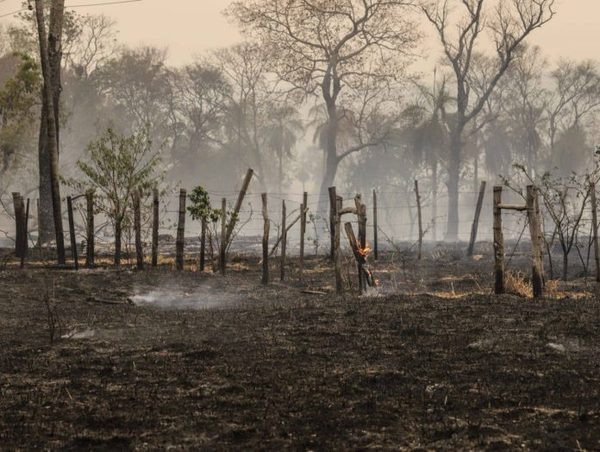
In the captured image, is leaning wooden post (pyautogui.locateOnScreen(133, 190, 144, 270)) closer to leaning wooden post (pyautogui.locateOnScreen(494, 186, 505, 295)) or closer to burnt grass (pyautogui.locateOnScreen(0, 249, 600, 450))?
burnt grass (pyautogui.locateOnScreen(0, 249, 600, 450))

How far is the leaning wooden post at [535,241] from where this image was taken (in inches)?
413

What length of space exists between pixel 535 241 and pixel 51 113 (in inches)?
421

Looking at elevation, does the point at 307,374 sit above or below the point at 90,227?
below

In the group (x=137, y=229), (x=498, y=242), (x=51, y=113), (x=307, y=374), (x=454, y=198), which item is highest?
(x=51, y=113)

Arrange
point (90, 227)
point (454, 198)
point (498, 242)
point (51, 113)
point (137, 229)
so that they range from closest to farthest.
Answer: point (498, 242) → point (137, 229) → point (90, 227) → point (51, 113) → point (454, 198)

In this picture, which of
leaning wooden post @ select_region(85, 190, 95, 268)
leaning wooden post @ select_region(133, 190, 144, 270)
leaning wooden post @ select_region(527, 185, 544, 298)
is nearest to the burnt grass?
leaning wooden post @ select_region(527, 185, 544, 298)

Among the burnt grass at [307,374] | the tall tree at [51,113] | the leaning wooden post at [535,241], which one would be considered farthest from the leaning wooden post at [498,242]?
the tall tree at [51,113]

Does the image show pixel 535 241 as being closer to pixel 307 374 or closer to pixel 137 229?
pixel 307 374

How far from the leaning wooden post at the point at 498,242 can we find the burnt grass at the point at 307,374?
66cm

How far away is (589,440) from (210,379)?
3.07 m

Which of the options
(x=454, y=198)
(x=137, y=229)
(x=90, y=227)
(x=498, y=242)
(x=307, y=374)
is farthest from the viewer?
(x=454, y=198)

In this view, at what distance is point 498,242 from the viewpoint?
1076 cm

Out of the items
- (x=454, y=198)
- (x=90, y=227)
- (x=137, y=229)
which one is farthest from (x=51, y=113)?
(x=454, y=198)

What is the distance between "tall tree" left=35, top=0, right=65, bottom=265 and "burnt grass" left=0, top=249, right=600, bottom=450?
15.4ft
